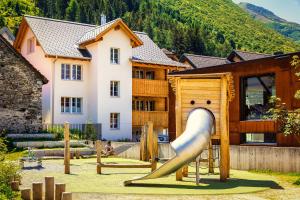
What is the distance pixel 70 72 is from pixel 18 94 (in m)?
6.32

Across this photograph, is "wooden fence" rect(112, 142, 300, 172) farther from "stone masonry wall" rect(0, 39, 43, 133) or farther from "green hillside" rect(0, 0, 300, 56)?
"green hillside" rect(0, 0, 300, 56)

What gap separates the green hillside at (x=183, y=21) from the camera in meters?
115

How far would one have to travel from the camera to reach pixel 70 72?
1663 inches

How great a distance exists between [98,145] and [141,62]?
2354 centimetres

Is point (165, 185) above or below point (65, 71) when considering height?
below

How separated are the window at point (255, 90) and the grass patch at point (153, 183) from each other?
7.24m

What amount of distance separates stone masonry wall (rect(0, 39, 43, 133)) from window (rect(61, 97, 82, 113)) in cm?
419

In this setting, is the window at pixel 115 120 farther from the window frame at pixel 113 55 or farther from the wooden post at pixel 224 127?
the wooden post at pixel 224 127

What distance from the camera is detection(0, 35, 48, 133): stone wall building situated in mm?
36500

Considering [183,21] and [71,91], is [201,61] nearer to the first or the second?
[71,91]

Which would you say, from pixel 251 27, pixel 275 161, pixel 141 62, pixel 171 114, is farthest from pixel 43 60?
pixel 251 27

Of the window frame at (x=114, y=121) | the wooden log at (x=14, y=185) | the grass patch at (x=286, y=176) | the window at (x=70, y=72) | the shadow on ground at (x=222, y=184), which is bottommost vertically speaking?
the grass patch at (x=286, y=176)

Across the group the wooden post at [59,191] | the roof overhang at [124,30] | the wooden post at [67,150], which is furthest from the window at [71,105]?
the wooden post at [59,191]

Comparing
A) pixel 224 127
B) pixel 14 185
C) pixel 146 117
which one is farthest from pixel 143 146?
pixel 146 117
